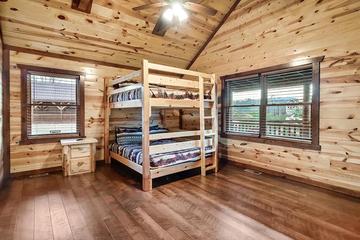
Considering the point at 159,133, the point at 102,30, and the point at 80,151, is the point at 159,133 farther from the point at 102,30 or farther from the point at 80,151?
the point at 102,30

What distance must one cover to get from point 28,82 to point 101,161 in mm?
2012

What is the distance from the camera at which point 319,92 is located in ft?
9.95

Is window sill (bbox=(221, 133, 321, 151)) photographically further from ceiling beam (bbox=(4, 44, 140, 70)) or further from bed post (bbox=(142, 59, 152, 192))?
ceiling beam (bbox=(4, 44, 140, 70))

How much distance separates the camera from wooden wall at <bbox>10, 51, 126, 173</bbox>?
347 cm

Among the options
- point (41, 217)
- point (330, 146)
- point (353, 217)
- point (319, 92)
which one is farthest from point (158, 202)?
point (319, 92)

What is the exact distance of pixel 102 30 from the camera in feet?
11.8

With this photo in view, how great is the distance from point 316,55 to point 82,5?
358 cm

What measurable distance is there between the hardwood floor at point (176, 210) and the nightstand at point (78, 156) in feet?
1.04

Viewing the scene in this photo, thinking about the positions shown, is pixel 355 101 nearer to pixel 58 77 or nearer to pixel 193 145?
pixel 193 145

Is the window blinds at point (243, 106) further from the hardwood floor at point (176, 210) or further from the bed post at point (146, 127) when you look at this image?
the bed post at point (146, 127)

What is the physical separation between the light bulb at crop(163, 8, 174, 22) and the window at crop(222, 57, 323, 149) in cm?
186

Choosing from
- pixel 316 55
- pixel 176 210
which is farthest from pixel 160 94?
pixel 316 55

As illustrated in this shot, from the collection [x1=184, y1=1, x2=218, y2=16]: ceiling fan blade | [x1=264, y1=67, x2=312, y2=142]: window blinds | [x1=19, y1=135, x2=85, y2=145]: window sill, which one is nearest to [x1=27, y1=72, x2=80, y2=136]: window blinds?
[x1=19, y1=135, x2=85, y2=145]: window sill

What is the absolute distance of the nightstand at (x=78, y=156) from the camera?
11.6 ft
